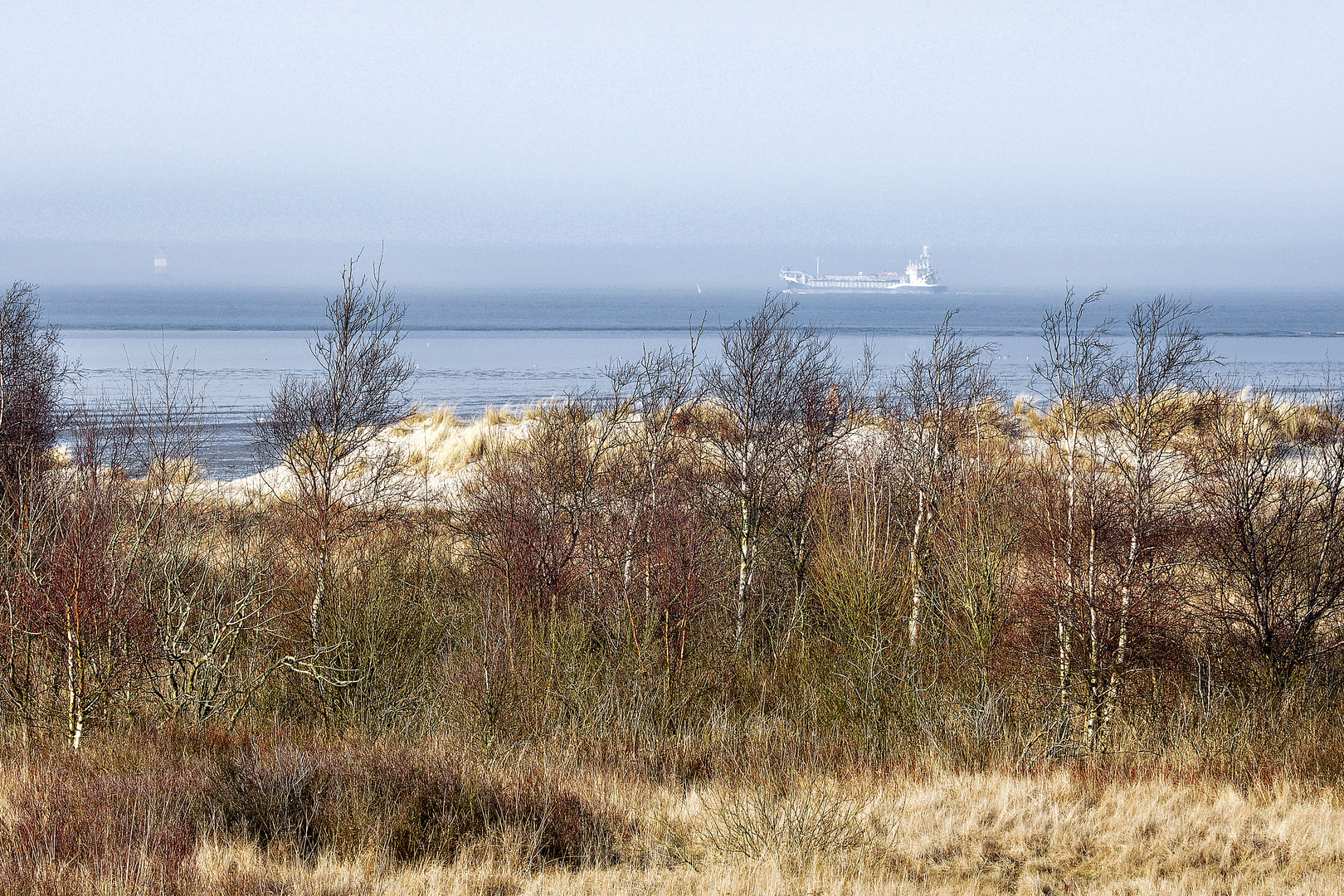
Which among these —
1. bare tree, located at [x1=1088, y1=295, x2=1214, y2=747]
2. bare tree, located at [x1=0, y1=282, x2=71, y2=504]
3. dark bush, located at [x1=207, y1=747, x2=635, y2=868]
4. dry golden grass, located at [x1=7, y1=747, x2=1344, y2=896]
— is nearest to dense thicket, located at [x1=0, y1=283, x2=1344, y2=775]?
bare tree, located at [x1=1088, y1=295, x2=1214, y2=747]

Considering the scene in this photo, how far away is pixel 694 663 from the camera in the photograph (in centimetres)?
1408

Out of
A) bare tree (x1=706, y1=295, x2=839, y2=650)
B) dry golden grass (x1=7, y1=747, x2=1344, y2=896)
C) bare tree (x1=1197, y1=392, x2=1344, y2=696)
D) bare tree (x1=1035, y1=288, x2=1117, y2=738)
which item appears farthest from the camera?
bare tree (x1=706, y1=295, x2=839, y2=650)

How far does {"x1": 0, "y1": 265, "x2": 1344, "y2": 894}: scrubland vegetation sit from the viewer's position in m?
7.02

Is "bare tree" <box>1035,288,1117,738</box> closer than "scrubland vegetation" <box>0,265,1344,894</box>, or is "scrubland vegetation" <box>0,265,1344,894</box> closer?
"scrubland vegetation" <box>0,265,1344,894</box>

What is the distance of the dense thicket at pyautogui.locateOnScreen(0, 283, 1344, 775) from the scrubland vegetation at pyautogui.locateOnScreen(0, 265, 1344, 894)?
0.31ft

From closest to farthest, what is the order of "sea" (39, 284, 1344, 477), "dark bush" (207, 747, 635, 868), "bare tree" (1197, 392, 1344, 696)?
1. "dark bush" (207, 747, 635, 868)
2. "bare tree" (1197, 392, 1344, 696)
3. "sea" (39, 284, 1344, 477)

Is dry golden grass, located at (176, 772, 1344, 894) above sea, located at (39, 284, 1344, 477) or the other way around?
the other way around

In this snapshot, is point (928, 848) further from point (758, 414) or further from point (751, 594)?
point (758, 414)

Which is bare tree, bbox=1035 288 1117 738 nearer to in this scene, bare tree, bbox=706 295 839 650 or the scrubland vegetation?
the scrubland vegetation

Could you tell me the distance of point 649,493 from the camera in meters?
15.9

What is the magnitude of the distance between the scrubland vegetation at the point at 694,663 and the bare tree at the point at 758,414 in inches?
4.0

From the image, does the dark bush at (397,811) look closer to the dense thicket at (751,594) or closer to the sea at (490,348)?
the dense thicket at (751,594)

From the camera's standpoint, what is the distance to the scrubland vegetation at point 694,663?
702 centimetres

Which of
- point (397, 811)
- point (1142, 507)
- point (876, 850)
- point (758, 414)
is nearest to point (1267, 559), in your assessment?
point (1142, 507)
